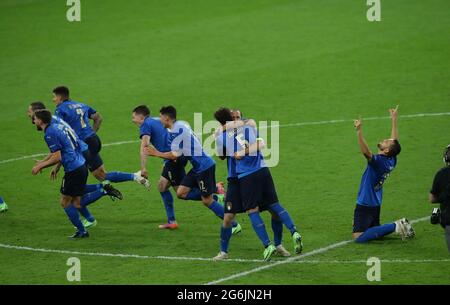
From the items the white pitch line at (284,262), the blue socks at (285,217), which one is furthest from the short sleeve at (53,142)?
the white pitch line at (284,262)

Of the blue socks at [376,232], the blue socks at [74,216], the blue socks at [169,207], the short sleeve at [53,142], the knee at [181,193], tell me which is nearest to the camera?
the blue socks at [376,232]

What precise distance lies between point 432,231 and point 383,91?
9413 millimetres

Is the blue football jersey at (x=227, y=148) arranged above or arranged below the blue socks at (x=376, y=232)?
above

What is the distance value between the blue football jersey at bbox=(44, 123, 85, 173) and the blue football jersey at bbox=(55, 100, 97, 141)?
5.99ft

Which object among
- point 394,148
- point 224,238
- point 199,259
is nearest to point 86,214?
point 199,259

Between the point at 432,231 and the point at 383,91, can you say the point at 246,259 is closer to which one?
the point at 432,231

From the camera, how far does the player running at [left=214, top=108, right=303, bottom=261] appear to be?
13.8 meters

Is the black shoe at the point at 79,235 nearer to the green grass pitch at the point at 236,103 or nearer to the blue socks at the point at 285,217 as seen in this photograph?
the green grass pitch at the point at 236,103

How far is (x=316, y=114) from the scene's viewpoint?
74.7 ft

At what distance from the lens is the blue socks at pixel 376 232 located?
1444 centimetres

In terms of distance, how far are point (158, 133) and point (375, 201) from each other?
3838 mm

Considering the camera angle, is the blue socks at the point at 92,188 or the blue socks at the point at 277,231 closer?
the blue socks at the point at 277,231

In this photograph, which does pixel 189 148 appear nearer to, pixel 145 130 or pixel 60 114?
pixel 145 130

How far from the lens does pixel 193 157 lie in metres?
15.4
